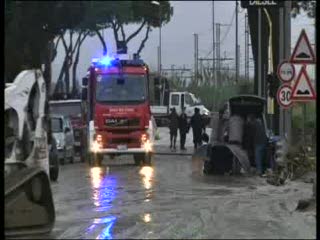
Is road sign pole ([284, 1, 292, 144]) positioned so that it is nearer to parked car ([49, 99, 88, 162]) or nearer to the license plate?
the license plate

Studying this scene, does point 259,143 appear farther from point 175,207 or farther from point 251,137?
point 175,207

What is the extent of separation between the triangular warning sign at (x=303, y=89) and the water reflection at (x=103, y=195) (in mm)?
4286

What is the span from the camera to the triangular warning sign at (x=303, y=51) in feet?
50.7

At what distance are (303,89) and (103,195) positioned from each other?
4.65m

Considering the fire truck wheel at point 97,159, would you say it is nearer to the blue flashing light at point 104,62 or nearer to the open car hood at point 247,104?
the blue flashing light at point 104,62

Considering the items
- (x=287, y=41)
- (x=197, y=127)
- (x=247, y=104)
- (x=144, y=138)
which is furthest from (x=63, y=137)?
(x=287, y=41)

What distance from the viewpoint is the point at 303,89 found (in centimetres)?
1630

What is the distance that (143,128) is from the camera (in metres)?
25.1

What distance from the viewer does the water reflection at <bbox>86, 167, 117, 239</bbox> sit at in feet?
37.2

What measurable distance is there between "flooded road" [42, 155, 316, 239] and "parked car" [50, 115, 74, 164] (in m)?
5.76

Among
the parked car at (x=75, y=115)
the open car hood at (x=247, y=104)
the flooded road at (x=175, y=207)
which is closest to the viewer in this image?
the flooded road at (x=175, y=207)

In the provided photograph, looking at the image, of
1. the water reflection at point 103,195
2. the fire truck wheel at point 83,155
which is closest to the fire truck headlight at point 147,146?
the water reflection at point 103,195

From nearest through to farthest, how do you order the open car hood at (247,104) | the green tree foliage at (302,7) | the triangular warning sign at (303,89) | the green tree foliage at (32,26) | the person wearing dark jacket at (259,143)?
the triangular warning sign at (303,89) < the person wearing dark jacket at (259,143) < the open car hood at (247,104) < the green tree foliage at (302,7) < the green tree foliage at (32,26)

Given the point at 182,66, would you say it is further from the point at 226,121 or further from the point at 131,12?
the point at 226,121
